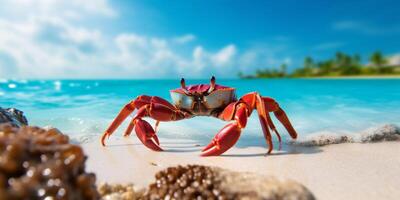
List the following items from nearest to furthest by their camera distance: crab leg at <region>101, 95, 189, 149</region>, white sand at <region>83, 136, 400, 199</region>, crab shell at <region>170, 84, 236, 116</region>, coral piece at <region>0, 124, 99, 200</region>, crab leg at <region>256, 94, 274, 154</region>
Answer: coral piece at <region>0, 124, 99, 200</region>
white sand at <region>83, 136, 400, 199</region>
crab leg at <region>256, 94, 274, 154</region>
crab leg at <region>101, 95, 189, 149</region>
crab shell at <region>170, 84, 236, 116</region>

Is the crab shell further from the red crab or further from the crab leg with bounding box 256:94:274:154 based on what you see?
the crab leg with bounding box 256:94:274:154

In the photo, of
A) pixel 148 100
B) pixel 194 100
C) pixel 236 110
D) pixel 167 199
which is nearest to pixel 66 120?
pixel 148 100

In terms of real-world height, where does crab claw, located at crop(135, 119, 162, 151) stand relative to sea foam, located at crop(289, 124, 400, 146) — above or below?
above

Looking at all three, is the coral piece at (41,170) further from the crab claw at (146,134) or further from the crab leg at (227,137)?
the crab claw at (146,134)

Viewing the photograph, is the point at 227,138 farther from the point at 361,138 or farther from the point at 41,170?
the point at 361,138

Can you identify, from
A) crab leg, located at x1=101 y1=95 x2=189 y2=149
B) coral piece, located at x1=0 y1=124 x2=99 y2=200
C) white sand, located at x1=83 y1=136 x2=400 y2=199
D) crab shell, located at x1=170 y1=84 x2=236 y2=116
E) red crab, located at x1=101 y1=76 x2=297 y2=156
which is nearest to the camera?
coral piece, located at x1=0 y1=124 x2=99 y2=200

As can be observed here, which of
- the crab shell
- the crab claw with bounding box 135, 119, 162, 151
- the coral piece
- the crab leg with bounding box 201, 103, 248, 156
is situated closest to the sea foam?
the crab shell
